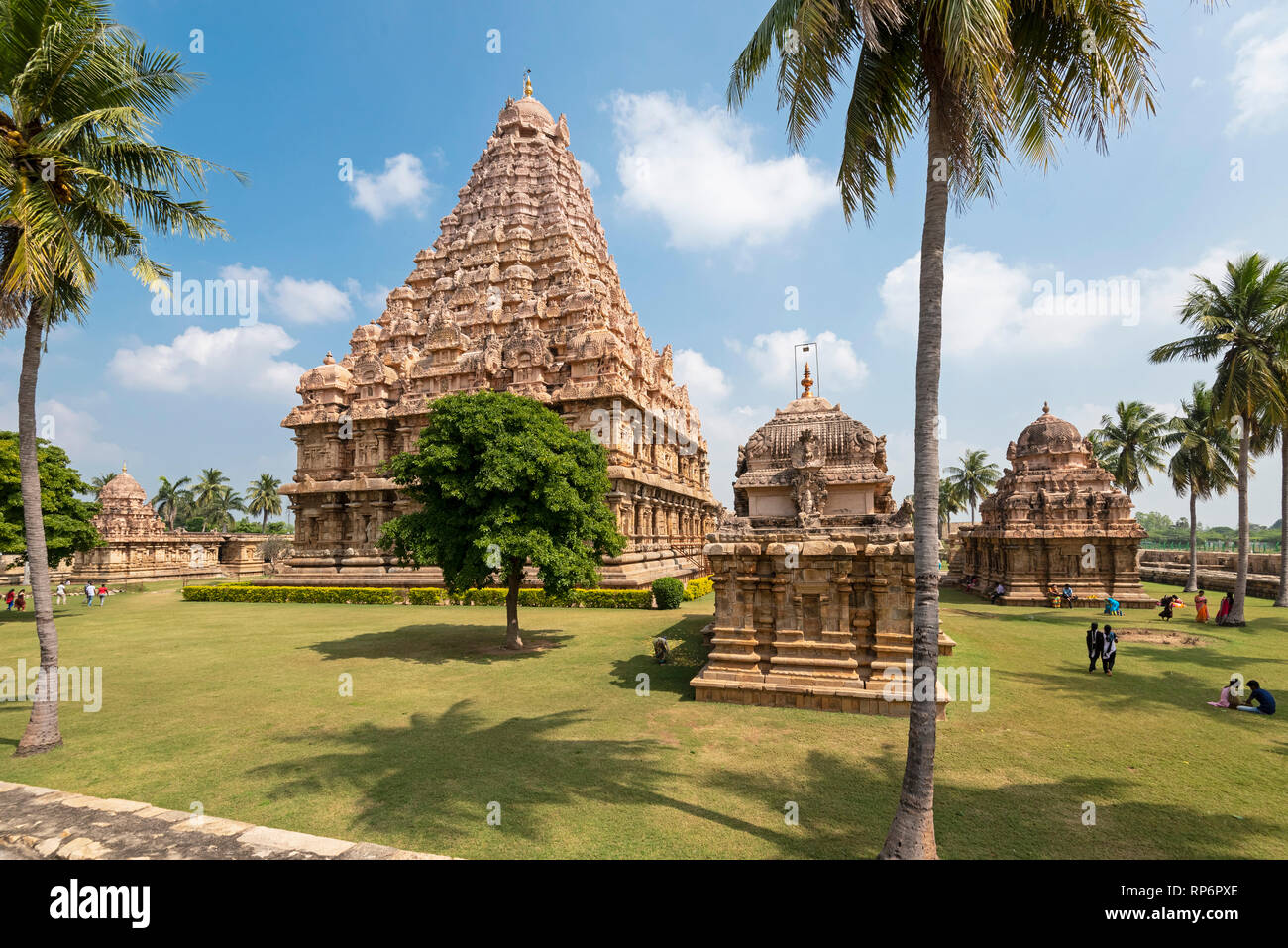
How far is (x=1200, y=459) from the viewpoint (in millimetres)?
29484

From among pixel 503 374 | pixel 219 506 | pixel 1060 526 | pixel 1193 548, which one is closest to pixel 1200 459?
pixel 1193 548

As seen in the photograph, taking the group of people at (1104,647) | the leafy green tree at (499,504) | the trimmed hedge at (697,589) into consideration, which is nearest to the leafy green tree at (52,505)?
the leafy green tree at (499,504)

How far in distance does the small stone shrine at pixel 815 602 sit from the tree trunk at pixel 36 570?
419 inches

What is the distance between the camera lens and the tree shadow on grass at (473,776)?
20.9 ft

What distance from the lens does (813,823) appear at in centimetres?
627

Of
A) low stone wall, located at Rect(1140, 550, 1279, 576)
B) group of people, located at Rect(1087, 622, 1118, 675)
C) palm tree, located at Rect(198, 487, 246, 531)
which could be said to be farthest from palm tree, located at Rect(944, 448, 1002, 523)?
palm tree, located at Rect(198, 487, 246, 531)

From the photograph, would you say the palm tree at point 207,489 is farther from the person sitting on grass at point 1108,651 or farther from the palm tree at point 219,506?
the person sitting on grass at point 1108,651

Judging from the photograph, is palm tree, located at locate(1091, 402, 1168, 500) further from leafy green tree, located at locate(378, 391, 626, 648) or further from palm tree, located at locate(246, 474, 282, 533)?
palm tree, located at locate(246, 474, 282, 533)

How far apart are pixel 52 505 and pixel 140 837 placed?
27.6 meters

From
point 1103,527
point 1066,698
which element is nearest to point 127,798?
point 1066,698

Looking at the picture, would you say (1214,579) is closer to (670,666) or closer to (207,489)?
(670,666)
